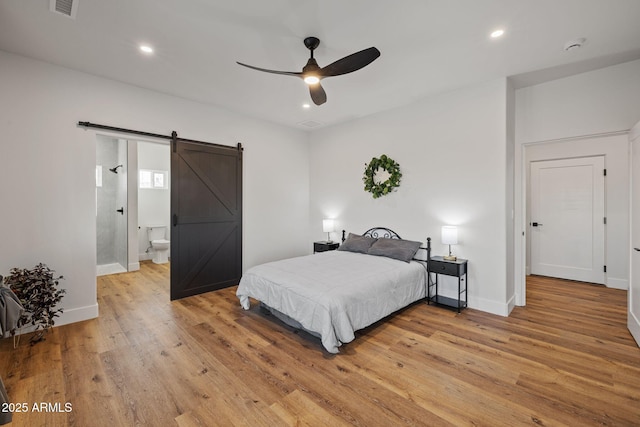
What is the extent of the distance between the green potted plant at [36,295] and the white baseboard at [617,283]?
25.6 ft

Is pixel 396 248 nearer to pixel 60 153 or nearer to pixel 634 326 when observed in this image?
pixel 634 326

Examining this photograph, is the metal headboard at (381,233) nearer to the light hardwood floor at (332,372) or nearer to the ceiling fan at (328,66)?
the light hardwood floor at (332,372)

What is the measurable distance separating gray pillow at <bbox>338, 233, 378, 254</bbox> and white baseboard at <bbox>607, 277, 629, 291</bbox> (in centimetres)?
401

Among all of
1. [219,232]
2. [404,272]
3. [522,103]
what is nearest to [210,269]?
[219,232]

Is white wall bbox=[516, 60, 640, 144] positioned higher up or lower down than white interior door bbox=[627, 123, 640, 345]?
higher up

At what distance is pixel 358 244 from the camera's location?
4.55 m

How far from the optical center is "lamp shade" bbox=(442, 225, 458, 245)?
3678mm

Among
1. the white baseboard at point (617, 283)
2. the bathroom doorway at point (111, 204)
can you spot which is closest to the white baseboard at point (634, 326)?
the white baseboard at point (617, 283)

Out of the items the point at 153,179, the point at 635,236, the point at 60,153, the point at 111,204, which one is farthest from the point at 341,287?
the point at 153,179

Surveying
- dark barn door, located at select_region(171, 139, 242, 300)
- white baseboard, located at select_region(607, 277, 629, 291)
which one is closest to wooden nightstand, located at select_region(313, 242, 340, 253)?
dark barn door, located at select_region(171, 139, 242, 300)

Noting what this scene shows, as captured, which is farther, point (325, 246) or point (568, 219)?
point (325, 246)

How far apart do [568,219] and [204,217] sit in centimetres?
643

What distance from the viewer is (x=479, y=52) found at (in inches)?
115

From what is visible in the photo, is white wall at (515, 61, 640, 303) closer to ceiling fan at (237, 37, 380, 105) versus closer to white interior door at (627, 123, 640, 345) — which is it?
white interior door at (627, 123, 640, 345)
